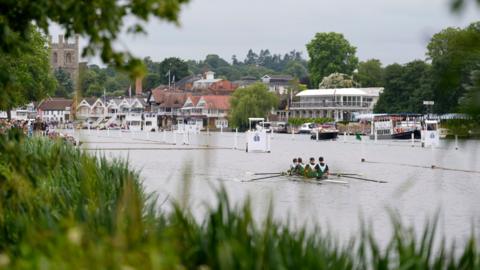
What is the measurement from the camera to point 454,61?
5.45 metres

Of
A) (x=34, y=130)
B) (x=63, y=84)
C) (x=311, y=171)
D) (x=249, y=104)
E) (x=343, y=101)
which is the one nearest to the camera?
(x=311, y=171)

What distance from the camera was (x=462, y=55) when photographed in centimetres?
549

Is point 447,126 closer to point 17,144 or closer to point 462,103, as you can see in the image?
point 462,103

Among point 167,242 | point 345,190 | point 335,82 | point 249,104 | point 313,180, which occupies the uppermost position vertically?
point 335,82

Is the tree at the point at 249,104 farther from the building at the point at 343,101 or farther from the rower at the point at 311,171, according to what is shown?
the rower at the point at 311,171

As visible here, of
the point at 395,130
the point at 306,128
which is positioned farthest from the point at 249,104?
the point at 395,130

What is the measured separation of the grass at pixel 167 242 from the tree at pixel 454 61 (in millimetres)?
1889

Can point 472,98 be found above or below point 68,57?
below

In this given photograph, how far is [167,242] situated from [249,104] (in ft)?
503

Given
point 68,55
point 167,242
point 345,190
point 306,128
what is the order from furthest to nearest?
point 306,128 → point 68,55 → point 345,190 → point 167,242

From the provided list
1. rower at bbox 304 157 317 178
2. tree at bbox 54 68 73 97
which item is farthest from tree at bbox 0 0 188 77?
tree at bbox 54 68 73 97

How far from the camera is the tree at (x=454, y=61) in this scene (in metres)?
5.47

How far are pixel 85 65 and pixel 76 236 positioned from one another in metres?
4.21

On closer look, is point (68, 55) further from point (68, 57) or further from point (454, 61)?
point (454, 61)
